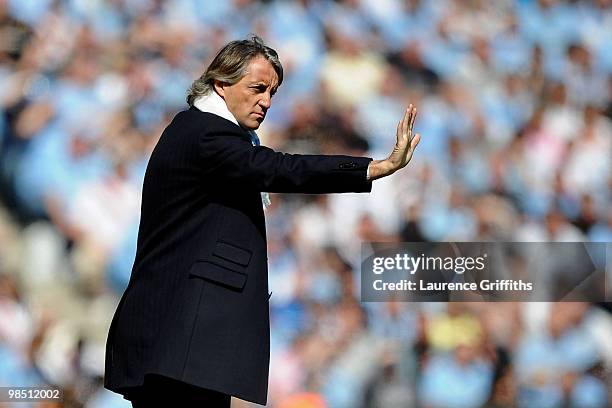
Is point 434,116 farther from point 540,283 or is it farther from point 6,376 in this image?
point 6,376

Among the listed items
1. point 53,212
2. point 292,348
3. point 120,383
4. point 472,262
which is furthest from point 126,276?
point 120,383

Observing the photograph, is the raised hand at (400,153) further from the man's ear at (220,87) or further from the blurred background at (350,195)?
the blurred background at (350,195)

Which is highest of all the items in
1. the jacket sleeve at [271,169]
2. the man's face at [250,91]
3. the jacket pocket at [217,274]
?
Answer: the man's face at [250,91]

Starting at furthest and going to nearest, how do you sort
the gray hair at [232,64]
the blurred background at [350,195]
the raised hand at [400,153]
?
the blurred background at [350,195] < the gray hair at [232,64] < the raised hand at [400,153]

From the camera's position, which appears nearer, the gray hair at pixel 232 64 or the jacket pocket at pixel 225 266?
the jacket pocket at pixel 225 266

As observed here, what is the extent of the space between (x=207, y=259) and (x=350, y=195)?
6.50 feet

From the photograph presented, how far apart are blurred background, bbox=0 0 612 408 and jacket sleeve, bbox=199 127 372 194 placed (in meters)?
1.93

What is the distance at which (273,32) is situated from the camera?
4.48 m

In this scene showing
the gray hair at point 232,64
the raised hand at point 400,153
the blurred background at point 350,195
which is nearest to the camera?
the raised hand at point 400,153

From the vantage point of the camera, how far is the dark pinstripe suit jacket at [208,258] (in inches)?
97.2

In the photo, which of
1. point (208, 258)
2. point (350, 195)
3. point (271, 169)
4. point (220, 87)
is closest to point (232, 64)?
point (220, 87)

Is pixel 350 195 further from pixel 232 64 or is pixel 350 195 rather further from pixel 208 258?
pixel 208 258

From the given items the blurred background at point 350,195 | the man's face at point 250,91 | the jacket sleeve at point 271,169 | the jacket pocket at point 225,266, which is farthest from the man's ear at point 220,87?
the blurred background at point 350,195

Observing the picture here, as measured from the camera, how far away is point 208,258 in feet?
8.21
